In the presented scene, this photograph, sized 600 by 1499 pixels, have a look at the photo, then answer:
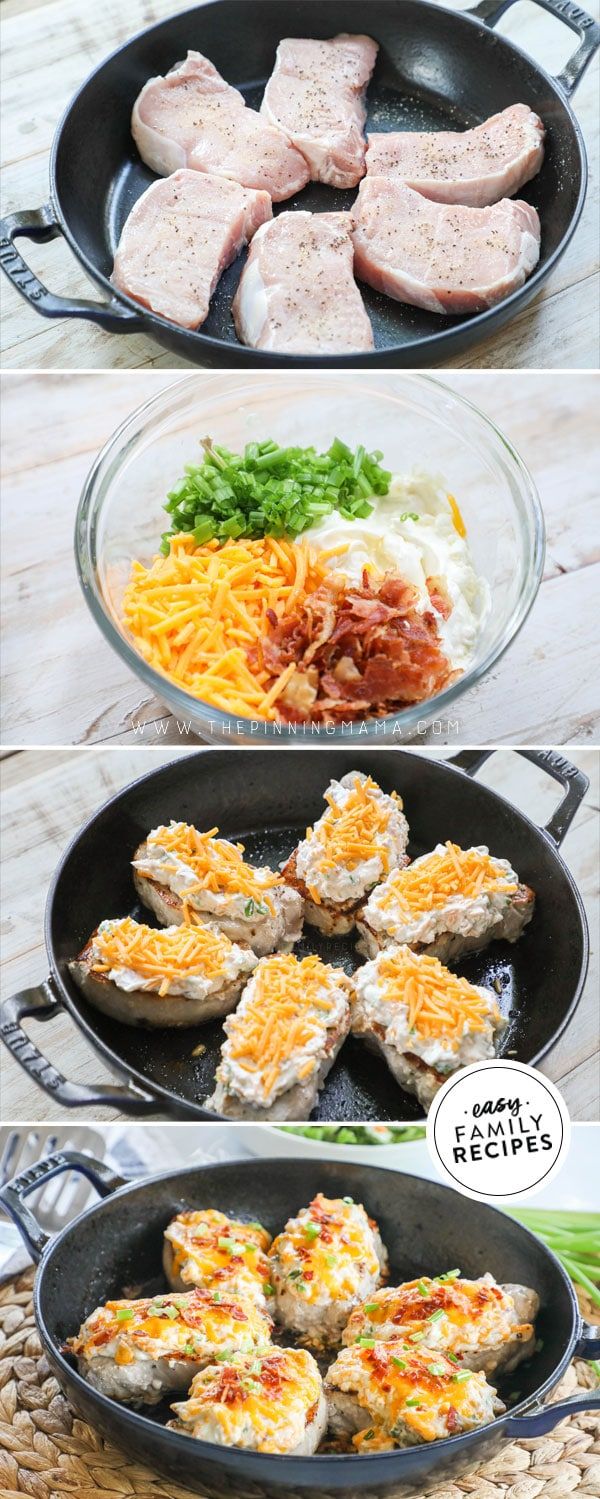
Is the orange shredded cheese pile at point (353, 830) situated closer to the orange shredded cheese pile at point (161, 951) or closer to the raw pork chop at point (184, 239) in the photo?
the orange shredded cheese pile at point (161, 951)

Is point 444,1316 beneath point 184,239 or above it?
beneath

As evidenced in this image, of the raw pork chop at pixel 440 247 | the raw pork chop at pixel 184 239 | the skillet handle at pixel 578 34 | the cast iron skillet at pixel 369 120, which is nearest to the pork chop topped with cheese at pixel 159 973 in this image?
the cast iron skillet at pixel 369 120

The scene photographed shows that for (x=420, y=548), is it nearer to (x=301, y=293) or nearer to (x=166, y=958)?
(x=301, y=293)

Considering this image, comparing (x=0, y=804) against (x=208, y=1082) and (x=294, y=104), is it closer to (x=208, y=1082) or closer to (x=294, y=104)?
(x=208, y=1082)

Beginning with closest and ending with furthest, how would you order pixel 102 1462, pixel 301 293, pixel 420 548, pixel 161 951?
pixel 102 1462, pixel 161 951, pixel 420 548, pixel 301 293

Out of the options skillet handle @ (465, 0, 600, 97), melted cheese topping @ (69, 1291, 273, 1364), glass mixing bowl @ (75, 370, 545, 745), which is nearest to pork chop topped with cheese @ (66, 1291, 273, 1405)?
melted cheese topping @ (69, 1291, 273, 1364)

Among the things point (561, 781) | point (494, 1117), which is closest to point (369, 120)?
point (561, 781)
